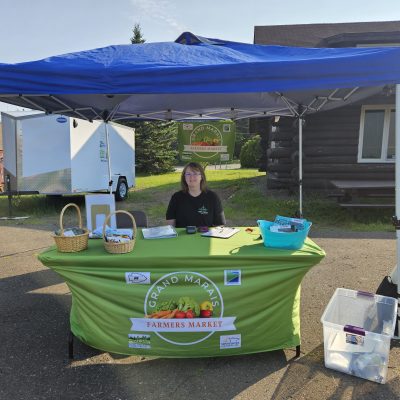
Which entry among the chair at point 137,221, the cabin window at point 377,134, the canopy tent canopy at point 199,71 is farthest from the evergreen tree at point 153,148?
the canopy tent canopy at point 199,71

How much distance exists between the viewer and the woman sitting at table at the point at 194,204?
413 centimetres

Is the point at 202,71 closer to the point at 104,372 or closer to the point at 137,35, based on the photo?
the point at 104,372

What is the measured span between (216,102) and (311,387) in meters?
3.59

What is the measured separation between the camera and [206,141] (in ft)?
23.3

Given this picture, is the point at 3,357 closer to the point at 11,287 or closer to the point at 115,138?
the point at 11,287

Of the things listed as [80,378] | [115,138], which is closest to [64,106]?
[80,378]

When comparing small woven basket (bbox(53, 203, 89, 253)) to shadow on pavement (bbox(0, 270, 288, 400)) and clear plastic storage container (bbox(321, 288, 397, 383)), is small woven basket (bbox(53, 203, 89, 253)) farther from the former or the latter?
clear plastic storage container (bbox(321, 288, 397, 383))

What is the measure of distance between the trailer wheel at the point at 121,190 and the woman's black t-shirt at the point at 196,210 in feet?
25.8

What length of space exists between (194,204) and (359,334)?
2081mm

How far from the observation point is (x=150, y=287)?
9.26 feet

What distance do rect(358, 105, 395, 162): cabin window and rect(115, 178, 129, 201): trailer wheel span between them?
273 inches


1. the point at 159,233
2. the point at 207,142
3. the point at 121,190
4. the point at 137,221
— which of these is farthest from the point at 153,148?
the point at 159,233

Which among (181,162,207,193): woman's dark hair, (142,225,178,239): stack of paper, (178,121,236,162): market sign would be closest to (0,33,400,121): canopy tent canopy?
(181,162,207,193): woman's dark hair

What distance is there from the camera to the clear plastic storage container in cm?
271
